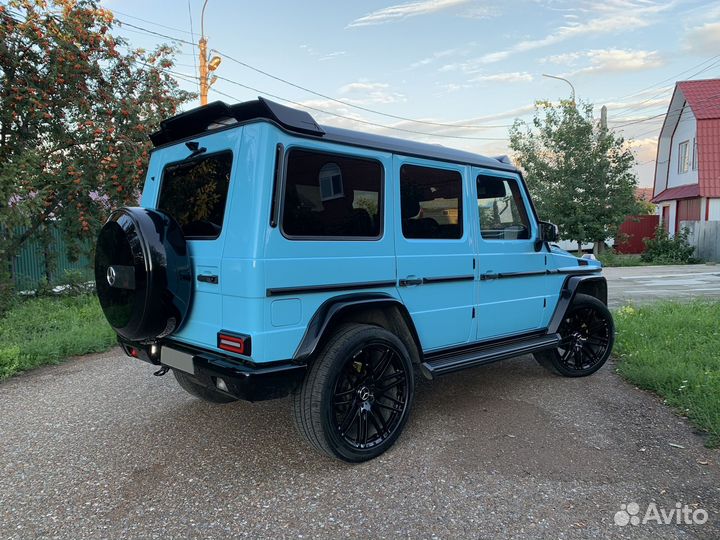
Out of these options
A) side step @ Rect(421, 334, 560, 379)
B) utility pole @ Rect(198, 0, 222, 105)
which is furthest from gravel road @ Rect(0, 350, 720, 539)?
utility pole @ Rect(198, 0, 222, 105)

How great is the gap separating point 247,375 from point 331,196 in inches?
48.3

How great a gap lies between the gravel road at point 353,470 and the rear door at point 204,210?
0.89m

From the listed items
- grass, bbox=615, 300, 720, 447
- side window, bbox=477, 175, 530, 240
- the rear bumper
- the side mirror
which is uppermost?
side window, bbox=477, 175, 530, 240

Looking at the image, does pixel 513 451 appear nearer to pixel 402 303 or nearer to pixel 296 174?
pixel 402 303

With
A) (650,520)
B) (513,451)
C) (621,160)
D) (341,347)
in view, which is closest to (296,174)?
(341,347)

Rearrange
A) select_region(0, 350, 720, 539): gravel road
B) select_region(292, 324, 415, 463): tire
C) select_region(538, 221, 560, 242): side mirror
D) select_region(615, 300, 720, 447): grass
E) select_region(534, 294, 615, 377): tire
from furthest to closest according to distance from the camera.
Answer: select_region(534, 294, 615, 377): tire → select_region(538, 221, 560, 242): side mirror → select_region(615, 300, 720, 447): grass → select_region(292, 324, 415, 463): tire → select_region(0, 350, 720, 539): gravel road

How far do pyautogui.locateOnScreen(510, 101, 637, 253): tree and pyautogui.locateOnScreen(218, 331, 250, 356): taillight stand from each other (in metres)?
→ 18.3

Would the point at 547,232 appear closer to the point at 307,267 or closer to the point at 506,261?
the point at 506,261

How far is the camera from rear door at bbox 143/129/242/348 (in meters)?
3.09

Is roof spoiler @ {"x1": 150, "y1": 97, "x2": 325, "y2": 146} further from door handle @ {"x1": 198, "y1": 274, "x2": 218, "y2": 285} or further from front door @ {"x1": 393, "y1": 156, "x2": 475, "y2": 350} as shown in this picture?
door handle @ {"x1": 198, "y1": 274, "x2": 218, "y2": 285}

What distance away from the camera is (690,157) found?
2211 cm

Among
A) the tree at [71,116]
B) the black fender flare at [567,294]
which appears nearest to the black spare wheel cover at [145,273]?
the black fender flare at [567,294]

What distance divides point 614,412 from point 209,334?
10.8 ft

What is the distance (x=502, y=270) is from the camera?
423 cm
